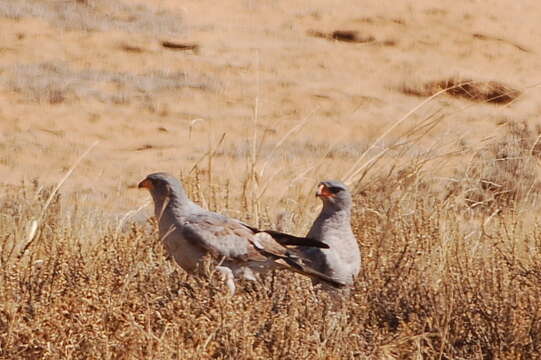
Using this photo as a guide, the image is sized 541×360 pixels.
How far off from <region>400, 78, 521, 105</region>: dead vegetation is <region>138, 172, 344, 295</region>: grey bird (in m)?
3.81

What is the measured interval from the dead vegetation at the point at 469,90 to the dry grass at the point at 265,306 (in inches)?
115

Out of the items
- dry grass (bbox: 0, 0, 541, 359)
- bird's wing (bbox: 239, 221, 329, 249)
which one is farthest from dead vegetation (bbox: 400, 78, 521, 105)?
bird's wing (bbox: 239, 221, 329, 249)

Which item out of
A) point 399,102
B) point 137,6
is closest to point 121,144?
point 137,6

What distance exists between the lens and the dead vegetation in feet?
28.5

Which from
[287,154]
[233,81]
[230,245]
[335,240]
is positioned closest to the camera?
[230,245]

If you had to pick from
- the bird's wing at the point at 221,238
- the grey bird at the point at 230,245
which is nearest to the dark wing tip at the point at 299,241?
the grey bird at the point at 230,245

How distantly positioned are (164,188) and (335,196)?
745 mm

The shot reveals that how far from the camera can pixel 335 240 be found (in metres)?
5.14

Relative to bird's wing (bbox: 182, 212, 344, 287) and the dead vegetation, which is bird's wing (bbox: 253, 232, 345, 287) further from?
the dead vegetation

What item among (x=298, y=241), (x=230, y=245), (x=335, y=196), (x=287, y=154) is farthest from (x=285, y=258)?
(x=287, y=154)

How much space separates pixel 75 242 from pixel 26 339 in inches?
48.9

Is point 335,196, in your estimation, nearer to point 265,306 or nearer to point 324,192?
point 324,192

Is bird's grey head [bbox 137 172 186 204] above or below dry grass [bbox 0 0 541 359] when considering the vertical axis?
above

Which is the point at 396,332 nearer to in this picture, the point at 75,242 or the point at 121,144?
the point at 75,242
